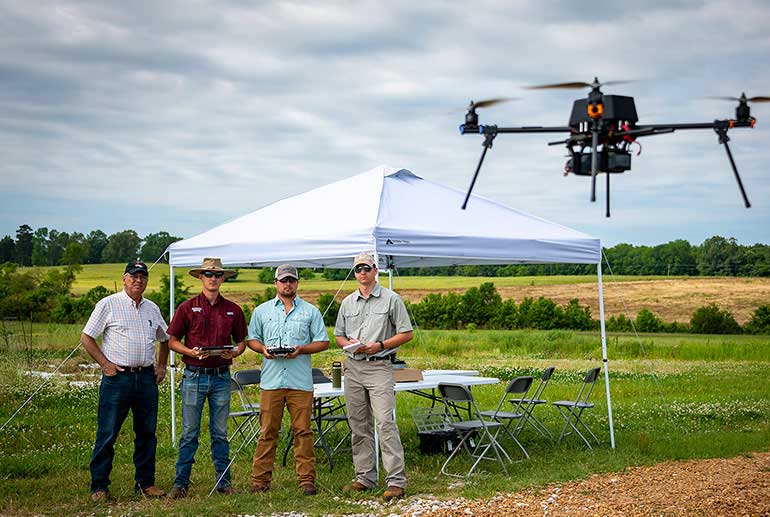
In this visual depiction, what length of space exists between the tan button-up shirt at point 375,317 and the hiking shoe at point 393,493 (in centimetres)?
98

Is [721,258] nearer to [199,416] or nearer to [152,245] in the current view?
[152,245]

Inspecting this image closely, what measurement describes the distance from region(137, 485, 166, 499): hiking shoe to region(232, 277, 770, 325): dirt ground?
2624 cm

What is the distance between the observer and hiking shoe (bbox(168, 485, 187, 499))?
657 cm

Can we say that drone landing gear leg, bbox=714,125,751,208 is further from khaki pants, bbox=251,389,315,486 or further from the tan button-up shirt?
khaki pants, bbox=251,389,315,486

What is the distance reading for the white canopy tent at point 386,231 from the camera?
23.9ft

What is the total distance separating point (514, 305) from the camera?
35.5 m

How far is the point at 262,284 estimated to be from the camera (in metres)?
39.8

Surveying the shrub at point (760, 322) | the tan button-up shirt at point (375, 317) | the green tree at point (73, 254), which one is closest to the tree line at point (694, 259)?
the shrub at point (760, 322)

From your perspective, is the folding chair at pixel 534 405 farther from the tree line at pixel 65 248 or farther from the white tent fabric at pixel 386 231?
the tree line at pixel 65 248

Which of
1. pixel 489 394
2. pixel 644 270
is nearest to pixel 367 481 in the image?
pixel 489 394

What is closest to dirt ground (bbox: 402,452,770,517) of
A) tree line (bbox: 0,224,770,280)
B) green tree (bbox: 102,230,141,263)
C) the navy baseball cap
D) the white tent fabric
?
the white tent fabric

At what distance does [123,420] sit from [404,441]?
3251 millimetres

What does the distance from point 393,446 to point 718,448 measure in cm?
400

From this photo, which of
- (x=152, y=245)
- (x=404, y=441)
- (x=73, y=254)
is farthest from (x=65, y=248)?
(x=404, y=441)
